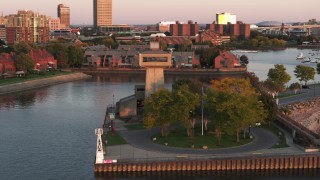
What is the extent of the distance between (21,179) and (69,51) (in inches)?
2138

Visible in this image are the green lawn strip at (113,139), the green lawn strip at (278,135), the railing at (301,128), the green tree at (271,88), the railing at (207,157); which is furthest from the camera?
the green tree at (271,88)

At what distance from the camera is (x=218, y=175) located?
24422 millimetres

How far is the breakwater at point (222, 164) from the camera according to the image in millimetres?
24406

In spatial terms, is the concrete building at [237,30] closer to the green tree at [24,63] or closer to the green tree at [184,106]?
the green tree at [24,63]

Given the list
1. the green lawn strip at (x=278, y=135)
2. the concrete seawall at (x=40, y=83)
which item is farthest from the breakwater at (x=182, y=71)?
the green lawn strip at (x=278, y=135)

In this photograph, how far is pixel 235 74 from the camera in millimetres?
70188

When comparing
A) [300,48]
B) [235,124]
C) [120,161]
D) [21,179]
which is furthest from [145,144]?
[300,48]

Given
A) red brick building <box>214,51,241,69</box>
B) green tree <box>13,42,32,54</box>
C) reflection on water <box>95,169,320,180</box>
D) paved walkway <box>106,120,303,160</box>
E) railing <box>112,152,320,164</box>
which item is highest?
green tree <box>13,42,32,54</box>

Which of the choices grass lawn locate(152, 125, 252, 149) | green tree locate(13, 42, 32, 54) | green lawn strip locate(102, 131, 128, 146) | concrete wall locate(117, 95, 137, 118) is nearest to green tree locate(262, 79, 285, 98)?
concrete wall locate(117, 95, 137, 118)

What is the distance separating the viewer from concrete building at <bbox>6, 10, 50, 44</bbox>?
110062 mm

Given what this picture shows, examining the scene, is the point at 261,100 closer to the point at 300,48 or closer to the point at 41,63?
the point at 41,63

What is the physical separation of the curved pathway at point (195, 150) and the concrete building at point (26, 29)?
3388 inches

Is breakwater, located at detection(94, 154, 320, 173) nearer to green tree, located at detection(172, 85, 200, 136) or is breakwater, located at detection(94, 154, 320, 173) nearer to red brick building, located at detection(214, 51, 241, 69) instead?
green tree, located at detection(172, 85, 200, 136)

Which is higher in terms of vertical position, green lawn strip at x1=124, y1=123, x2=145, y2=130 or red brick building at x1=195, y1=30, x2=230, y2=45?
red brick building at x1=195, y1=30, x2=230, y2=45
